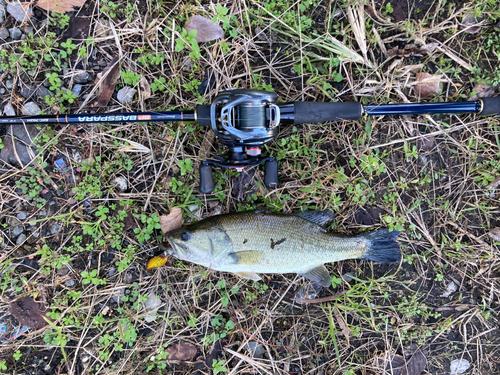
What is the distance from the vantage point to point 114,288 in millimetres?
3174

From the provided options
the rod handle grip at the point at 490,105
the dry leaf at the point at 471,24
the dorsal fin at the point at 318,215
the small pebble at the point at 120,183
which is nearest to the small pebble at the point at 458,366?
the dorsal fin at the point at 318,215

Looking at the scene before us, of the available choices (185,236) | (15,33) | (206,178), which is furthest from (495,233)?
(15,33)

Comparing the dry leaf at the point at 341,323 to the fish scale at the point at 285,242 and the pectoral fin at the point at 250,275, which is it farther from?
the pectoral fin at the point at 250,275

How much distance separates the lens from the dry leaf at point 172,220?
10.1 feet

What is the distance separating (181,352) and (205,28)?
324cm

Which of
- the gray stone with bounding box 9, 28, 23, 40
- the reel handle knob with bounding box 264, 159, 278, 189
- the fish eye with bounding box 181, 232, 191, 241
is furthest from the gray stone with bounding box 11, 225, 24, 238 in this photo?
the reel handle knob with bounding box 264, 159, 278, 189

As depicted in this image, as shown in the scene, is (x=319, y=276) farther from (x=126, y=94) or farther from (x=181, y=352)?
(x=126, y=94)

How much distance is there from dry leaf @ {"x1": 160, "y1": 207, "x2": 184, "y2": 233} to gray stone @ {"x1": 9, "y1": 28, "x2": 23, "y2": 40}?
7.42 ft

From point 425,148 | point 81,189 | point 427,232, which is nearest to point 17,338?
point 81,189

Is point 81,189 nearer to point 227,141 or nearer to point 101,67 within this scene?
point 101,67

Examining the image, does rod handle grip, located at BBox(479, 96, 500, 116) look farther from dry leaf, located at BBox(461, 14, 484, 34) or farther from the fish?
the fish

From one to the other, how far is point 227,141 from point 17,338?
287 cm

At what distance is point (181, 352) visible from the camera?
321cm

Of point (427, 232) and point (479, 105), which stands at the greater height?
point (479, 105)
